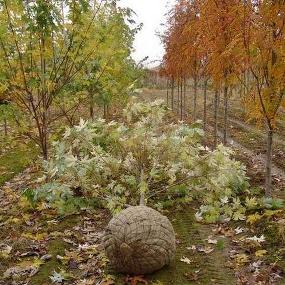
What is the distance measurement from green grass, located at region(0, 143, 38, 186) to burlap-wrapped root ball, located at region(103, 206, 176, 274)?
6279mm

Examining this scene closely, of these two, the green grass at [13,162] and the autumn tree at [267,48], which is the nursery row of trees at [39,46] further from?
the green grass at [13,162]

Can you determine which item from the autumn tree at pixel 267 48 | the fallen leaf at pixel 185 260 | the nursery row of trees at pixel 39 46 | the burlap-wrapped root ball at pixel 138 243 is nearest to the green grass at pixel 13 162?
the nursery row of trees at pixel 39 46

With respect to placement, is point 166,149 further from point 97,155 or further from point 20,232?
point 20,232

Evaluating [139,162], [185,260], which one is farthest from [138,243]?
[139,162]

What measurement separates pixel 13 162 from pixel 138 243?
10087mm

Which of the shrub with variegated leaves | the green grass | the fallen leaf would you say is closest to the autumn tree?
the shrub with variegated leaves

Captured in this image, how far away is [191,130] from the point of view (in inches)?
299

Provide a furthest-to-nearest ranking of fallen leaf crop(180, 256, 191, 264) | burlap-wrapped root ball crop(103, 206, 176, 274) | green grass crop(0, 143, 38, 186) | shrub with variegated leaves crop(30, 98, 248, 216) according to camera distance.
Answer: green grass crop(0, 143, 38, 186) < shrub with variegated leaves crop(30, 98, 248, 216) < fallen leaf crop(180, 256, 191, 264) < burlap-wrapped root ball crop(103, 206, 176, 274)

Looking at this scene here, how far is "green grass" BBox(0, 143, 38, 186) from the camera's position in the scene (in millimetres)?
13034

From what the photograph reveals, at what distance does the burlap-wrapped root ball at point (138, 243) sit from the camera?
20.4ft

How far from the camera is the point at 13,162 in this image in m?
15.2

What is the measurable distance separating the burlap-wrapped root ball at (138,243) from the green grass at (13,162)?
20.6ft

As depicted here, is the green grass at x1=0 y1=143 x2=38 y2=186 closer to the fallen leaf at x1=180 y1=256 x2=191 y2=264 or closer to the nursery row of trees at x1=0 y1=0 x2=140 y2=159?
the nursery row of trees at x1=0 y1=0 x2=140 y2=159

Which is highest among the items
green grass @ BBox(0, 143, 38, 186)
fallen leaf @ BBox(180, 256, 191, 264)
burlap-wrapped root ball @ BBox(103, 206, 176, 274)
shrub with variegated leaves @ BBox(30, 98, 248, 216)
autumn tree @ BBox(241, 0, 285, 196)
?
autumn tree @ BBox(241, 0, 285, 196)
